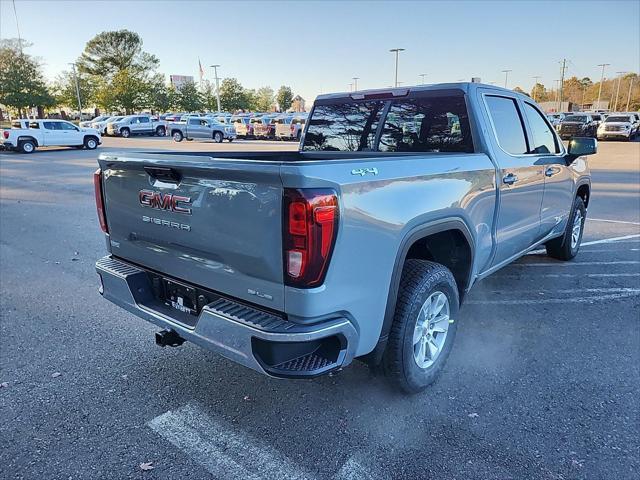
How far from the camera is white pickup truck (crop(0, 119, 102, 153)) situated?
23.7m

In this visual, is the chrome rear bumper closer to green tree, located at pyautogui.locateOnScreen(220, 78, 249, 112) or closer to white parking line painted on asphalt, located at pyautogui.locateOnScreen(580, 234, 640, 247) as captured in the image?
white parking line painted on asphalt, located at pyautogui.locateOnScreen(580, 234, 640, 247)

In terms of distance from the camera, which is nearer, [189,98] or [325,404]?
[325,404]

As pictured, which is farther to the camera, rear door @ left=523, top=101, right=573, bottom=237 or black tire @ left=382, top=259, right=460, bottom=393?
rear door @ left=523, top=101, right=573, bottom=237

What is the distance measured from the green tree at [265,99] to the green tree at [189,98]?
25.1 m

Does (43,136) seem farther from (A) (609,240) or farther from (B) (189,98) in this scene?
(B) (189,98)

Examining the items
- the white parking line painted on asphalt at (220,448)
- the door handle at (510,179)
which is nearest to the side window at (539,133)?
the door handle at (510,179)

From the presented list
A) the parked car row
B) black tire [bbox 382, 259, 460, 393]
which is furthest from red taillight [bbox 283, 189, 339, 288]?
the parked car row

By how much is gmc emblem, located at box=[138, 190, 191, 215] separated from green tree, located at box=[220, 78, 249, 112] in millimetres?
88141

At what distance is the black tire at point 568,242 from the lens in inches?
226

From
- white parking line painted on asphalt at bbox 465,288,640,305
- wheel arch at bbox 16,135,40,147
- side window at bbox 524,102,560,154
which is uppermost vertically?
side window at bbox 524,102,560,154

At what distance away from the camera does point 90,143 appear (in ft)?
88.1

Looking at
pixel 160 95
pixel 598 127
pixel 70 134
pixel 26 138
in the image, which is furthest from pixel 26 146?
pixel 160 95

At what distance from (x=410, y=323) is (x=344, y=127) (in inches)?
88.6

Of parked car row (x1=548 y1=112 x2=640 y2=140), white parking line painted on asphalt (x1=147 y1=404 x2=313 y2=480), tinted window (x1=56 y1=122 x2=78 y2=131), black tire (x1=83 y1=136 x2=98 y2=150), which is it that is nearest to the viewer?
white parking line painted on asphalt (x1=147 y1=404 x2=313 y2=480)
